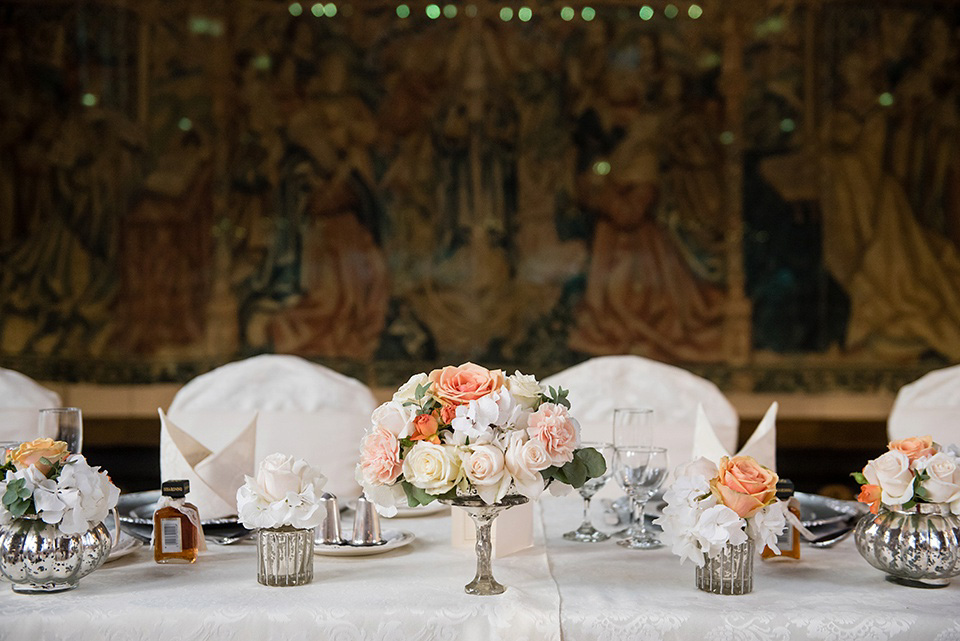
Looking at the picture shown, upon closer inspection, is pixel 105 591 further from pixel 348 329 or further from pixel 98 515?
pixel 348 329

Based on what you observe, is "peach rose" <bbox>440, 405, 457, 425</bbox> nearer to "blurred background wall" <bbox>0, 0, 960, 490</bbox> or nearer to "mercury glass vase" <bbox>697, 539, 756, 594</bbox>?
"mercury glass vase" <bbox>697, 539, 756, 594</bbox>

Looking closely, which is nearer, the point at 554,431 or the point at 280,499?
the point at 554,431

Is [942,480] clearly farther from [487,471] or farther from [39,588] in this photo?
[39,588]

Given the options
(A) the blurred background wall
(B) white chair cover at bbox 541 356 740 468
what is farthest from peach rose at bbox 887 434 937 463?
(A) the blurred background wall

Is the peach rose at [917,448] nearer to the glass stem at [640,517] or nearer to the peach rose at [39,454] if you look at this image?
the glass stem at [640,517]

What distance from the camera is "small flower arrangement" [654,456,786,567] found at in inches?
73.2

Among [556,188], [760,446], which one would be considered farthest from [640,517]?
[556,188]

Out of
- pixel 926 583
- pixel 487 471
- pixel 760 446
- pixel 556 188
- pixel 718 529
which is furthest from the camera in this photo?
pixel 556 188

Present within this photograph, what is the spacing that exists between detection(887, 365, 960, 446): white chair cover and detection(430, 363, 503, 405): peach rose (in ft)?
5.87

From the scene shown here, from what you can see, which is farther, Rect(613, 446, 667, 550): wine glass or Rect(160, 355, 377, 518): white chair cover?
Answer: Rect(160, 355, 377, 518): white chair cover

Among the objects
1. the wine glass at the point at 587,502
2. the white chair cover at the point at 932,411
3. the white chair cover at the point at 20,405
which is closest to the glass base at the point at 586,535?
the wine glass at the point at 587,502

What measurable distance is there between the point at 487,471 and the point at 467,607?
9.6 inches

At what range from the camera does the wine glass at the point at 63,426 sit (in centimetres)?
209

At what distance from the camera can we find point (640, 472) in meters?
2.24
